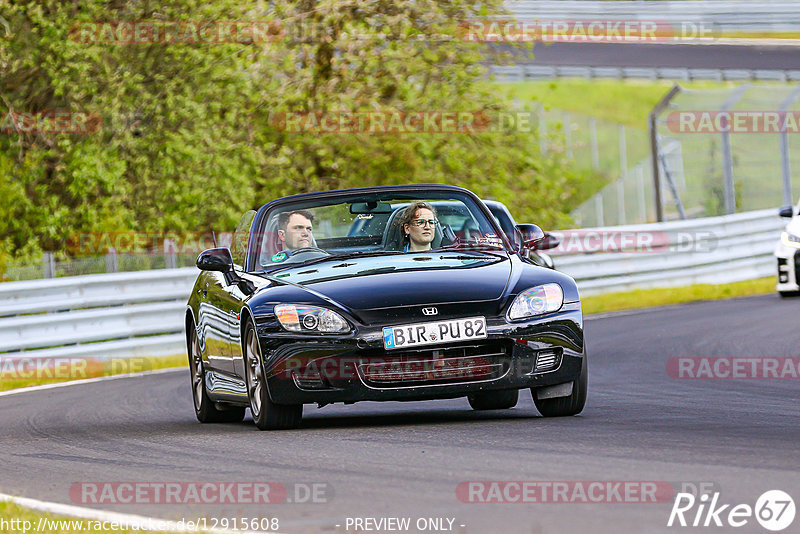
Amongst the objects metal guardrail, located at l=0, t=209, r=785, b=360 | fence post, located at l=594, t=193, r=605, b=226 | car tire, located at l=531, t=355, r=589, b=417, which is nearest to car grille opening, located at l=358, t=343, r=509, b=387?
car tire, located at l=531, t=355, r=589, b=417

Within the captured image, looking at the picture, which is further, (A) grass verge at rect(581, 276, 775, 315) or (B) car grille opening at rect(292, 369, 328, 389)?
(A) grass verge at rect(581, 276, 775, 315)

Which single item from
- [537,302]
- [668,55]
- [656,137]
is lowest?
[656,137]

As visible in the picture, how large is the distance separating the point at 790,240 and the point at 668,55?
33.8m

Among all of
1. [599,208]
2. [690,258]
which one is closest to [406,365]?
[690,258]

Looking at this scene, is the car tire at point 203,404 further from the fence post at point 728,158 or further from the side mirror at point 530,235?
the fence post at point 728,158

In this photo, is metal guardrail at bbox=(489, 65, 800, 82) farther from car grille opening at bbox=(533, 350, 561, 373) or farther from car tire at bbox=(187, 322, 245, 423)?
car grille opening at bbox=(533, 350, 561, 373)

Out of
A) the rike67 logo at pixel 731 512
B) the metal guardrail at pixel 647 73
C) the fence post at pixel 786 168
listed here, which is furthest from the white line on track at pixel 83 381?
the metal guardrail at pixel 647 73

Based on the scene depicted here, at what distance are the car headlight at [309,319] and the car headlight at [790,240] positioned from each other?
1197 centimetres

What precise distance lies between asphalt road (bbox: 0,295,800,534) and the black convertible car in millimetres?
242

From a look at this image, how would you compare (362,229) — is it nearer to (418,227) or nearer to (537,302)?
(418,227)

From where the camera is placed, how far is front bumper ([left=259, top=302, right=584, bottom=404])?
8.12 m

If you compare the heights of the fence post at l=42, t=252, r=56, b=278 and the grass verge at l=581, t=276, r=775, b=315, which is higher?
the fence post at l=42, t=252, r=56, b=278

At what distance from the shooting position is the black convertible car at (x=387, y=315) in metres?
8.13

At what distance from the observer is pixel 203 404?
10266 millimetres
